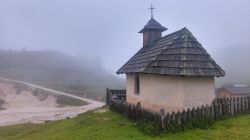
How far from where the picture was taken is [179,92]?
16.4m

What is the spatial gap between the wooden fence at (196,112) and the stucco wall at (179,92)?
2.65 ft

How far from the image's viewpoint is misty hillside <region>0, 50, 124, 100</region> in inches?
3671

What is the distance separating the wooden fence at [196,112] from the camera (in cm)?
1409

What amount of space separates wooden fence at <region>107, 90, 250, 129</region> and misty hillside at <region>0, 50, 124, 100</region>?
61936 millimetres

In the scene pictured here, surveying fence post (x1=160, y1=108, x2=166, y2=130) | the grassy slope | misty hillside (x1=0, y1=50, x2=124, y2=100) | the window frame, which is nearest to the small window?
the window frame

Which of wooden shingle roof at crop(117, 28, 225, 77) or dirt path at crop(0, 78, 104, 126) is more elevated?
wooden shingle roof at crop(117, 28, 225, 77)

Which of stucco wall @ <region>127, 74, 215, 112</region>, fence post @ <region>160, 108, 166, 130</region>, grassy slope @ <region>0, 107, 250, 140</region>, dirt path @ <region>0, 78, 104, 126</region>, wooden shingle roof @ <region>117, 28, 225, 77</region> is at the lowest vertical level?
dirt path @ <region>0, 78, 104, 126</region>

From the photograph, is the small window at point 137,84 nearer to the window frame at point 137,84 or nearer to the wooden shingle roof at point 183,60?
the window frame at point 137,84

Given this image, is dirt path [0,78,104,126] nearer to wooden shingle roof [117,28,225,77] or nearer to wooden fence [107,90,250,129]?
wooden fence [107,90,250,129]

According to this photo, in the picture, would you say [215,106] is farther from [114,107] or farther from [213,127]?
[114,107]

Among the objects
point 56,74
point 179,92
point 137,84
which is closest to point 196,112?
point 179,92

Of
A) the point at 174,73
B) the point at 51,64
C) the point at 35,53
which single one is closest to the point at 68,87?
the point at 51,64

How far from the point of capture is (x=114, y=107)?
23609 mm

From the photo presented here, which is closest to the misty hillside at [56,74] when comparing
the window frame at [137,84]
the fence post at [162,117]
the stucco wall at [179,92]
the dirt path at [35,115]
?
the dirt path at [35,115]
